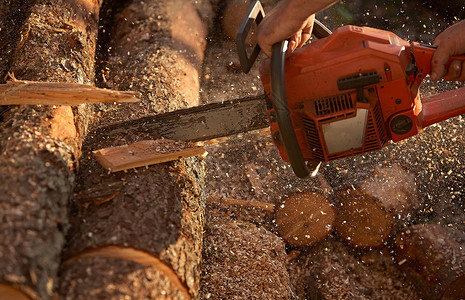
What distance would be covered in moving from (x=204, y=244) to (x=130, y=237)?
764 mm

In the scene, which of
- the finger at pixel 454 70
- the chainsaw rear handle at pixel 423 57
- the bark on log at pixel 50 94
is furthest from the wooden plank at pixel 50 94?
the finger at pixel 454 70

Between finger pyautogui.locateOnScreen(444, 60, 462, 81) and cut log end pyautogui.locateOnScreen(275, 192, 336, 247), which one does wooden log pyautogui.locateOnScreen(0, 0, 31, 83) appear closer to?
cut log end pyautogui.locateOnScreen(275, 192, 336, 247)

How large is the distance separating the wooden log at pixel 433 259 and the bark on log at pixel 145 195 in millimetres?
1403

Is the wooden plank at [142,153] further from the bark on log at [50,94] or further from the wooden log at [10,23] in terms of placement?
the wooden log at [10,23]

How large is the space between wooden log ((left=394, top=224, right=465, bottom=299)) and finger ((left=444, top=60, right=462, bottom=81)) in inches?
46.4

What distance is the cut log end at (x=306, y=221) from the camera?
2713 mm

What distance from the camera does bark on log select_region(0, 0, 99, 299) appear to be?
149 cm

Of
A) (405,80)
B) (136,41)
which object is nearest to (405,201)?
(405,80)

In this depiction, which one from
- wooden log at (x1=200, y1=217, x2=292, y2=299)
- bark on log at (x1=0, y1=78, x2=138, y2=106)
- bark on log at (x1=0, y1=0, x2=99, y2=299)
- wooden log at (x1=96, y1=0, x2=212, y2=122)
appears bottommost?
wooden log at (x1=200, y1=217, x2=292, y2=299)

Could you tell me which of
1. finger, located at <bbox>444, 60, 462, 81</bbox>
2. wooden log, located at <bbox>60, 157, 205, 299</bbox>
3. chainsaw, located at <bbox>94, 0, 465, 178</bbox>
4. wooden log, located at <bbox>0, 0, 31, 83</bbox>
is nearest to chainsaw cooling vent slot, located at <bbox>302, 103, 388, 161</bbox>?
chainsaw, located at <bbox>94, 0, 465, 178</bbox>

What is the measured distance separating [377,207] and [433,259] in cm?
46

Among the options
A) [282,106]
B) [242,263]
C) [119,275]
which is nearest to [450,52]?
[282,106]

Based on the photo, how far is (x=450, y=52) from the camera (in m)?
1.90

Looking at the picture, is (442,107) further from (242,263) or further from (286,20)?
(242,263)
